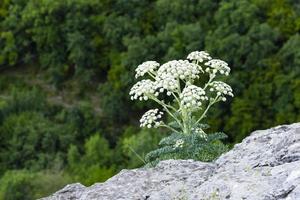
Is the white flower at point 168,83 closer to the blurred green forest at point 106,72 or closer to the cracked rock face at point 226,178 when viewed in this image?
the cracked rock face at point 226,178

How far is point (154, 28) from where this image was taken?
37.6 metres

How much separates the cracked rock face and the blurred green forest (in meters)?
19.8

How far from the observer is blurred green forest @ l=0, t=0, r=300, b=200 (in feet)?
102

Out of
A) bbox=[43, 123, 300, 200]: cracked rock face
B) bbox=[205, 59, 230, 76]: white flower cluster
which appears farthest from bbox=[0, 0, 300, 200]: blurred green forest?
bbox=[43, 123, 300, 200]: cracked rock face

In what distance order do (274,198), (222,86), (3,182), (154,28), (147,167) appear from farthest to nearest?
(154,28)
(3,182)
(222,86)
(147,167)
(274,198)

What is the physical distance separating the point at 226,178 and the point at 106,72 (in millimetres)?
32400

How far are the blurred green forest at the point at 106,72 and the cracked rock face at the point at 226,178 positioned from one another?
19782 millimetres

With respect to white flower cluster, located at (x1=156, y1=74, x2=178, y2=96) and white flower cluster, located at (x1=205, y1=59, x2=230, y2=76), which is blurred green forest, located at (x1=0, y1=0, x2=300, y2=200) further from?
white flower cluster, located at (x1=156, y1=74, x2=178, y2=96)

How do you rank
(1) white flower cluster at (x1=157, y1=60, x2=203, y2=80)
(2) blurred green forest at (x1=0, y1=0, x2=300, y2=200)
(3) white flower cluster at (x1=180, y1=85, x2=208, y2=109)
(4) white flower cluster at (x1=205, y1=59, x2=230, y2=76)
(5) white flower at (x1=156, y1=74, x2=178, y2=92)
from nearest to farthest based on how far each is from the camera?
1. (3) white flower cluster at (x1=180, y1=85, x2=208, y2=109)
2. (5) white flower at (x1=156, y1=74, x2=178, y2=92)
3. (1) white flower cluster at (x1=157, y1=60, x2=203, y2=80)
4. (4) white flower cluster at (x1=205, y1=59, x2=230, y2=76)
5. (2) blurred green forest at (x1=0, y1=0, x2=300, y2=200)

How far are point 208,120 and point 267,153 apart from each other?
79.8ft

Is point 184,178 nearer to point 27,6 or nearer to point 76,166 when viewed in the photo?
point 76,166

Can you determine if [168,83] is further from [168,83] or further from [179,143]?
[179,143]

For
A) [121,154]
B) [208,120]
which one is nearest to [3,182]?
[121,154]

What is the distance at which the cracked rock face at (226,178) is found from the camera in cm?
642
